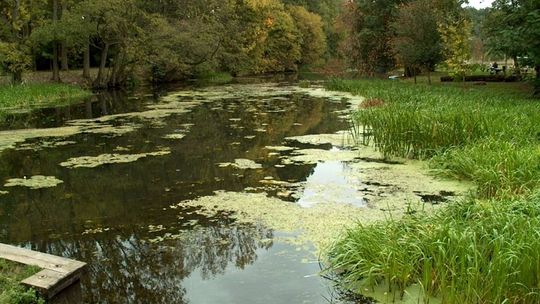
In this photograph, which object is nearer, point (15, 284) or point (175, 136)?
point (15, 284)

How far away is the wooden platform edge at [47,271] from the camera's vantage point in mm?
3887

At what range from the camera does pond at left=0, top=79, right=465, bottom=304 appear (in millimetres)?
4953

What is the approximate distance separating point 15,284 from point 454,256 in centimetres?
360

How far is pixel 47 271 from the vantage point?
410 centimetres

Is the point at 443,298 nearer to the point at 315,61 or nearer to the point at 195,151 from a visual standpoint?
the point at 195,151

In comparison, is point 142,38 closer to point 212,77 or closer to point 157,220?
point 212,77

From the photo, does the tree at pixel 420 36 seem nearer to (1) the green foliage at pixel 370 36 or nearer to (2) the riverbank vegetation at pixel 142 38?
(1) the green foliage at pixel 370 36

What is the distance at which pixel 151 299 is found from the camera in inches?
179

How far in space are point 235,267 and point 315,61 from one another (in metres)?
58.6

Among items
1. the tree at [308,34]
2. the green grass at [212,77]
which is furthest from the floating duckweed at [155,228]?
the tree at [308,34]

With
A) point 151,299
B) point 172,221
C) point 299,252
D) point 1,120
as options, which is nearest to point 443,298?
point 299,252

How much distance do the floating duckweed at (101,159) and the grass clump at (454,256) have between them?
20.7 feet

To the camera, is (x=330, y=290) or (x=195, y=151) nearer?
(x=330, y=290)

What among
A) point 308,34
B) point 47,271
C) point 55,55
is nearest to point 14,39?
point 55,55
